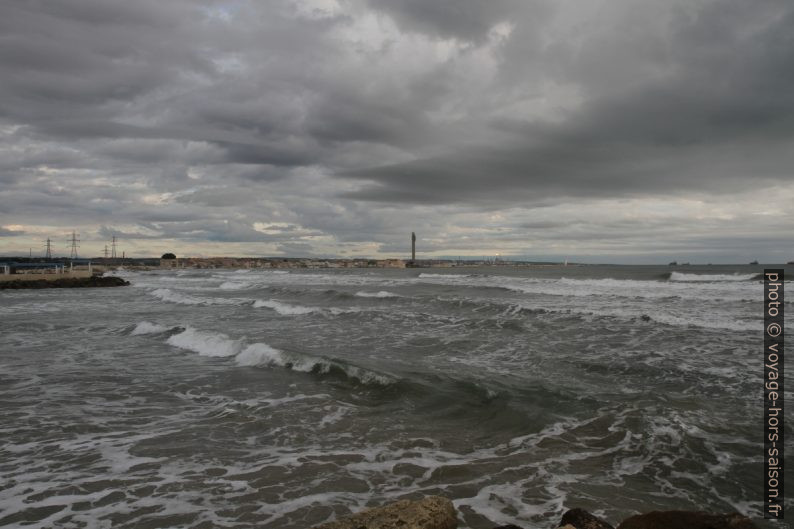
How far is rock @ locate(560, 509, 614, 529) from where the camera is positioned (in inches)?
138

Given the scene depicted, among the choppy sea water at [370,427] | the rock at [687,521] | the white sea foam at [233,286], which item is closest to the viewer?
the rock at [687,521]

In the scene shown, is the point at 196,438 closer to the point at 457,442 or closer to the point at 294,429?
the point at 294,429

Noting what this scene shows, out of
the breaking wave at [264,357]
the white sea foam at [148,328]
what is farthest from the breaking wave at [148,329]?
the breaking wave at [264,357]

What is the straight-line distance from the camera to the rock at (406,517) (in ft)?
11.0

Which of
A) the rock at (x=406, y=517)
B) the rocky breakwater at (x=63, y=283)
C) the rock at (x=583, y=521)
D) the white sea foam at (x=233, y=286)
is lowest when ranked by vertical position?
the white sea foam at (x=233, y=286)

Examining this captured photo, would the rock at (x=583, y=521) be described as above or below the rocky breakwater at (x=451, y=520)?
below

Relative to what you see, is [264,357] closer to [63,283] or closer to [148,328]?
[148,328]

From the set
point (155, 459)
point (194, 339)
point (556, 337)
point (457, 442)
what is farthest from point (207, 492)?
point (556, 337)

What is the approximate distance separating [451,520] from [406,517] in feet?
1.39

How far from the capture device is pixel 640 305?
24234mm

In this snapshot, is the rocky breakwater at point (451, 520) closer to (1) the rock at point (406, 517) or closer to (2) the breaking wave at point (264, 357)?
(1) the rock at point (406, 517)

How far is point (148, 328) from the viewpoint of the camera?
17094 millimetres

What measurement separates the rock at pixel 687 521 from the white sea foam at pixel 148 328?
16825mm

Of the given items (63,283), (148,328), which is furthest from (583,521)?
(63,283)
